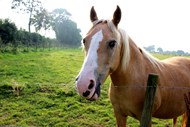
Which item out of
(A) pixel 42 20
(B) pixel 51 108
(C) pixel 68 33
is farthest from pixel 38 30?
(B) pixel 51 108

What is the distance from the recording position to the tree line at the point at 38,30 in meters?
22.0

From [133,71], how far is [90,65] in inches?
32.7

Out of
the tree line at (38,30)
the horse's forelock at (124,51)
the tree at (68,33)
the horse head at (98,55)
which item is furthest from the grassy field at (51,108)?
the tree at (68,33)

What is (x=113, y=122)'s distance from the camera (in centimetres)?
537

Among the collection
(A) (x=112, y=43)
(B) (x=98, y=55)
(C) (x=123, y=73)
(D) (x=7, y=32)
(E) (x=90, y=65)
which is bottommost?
(C) (x=123, y=73)

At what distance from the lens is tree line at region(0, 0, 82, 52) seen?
22031mm

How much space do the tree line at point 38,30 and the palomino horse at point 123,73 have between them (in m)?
18.5

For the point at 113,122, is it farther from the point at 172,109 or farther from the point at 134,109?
the point at 134,109

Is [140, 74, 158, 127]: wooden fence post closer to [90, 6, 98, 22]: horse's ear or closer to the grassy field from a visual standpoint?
[90, 6, 98, 22]: horse's ear

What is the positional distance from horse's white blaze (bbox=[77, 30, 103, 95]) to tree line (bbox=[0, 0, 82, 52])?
61.7ft

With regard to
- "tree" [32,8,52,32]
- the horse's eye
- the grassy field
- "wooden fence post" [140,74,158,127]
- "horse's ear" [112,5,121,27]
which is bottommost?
the grassy field

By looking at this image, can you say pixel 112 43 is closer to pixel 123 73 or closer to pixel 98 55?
pixel 98 55

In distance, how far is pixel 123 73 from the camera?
282 centimetres

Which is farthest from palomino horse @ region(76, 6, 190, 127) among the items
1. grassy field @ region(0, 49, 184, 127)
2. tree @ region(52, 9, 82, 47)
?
tree @ region(52, 9, 82, 47)
